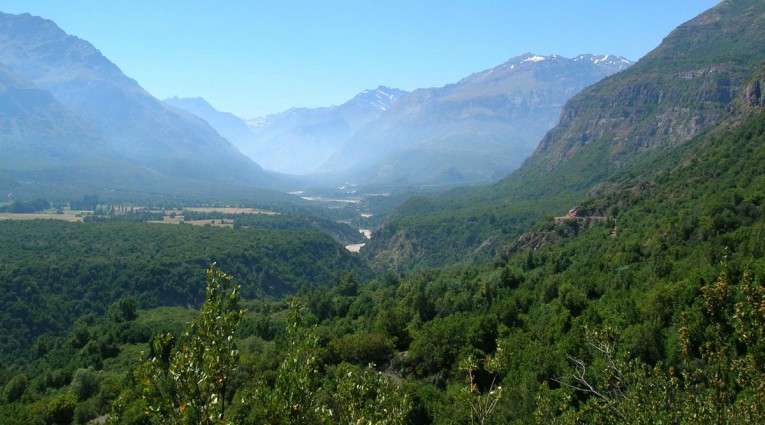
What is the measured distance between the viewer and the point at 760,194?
191 feet

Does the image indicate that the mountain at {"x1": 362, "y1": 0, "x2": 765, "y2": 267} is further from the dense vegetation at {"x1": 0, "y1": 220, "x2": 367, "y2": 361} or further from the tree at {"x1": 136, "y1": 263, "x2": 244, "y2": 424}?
the tree at {"x1": 136, "y1": 263, "x2": 244, "y2": 424}

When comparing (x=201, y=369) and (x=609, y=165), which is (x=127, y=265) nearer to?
(x=201, y=369)

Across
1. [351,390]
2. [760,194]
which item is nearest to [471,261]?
[760,194]

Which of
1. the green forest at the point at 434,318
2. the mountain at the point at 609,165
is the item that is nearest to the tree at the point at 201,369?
the green forest at the point at 434,318

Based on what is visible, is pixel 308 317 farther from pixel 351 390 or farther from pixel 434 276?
pixel 351 390

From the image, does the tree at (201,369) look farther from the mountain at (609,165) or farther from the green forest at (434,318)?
the mountain at (609,165)

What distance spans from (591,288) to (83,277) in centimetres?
9462

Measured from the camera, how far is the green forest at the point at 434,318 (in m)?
12.1

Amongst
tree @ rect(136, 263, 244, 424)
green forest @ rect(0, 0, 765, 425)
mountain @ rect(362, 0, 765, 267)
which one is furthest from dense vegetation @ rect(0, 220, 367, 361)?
tree @ rect(136, 263, 244, 424)

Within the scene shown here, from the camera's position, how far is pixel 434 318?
6128cm

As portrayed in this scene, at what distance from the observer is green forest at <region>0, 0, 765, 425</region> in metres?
12.1

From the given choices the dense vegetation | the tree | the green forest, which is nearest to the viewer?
the tree

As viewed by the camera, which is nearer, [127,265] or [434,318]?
[434,318]

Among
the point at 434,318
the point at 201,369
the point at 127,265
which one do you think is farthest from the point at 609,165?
the point at 201,369
